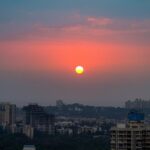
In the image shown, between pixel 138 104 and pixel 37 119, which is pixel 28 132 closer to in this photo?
pixel 37 119

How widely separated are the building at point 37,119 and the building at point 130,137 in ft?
124

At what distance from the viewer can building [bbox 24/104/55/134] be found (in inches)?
2261

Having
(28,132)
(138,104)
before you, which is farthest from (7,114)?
(28,132)

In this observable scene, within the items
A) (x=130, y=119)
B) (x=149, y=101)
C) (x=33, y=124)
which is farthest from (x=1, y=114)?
(x=130, y=119)

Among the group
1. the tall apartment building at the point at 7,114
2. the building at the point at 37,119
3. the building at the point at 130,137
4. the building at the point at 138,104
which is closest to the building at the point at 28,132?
the building at the point at 37,119

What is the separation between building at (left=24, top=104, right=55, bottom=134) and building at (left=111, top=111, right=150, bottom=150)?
37.8 metres

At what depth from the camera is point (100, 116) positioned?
7594 cm

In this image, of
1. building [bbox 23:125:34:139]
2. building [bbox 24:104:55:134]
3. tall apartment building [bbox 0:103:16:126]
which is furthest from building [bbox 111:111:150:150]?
tall apartment building [bbox 0:103:16:126]

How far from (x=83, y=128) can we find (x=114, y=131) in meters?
36.9

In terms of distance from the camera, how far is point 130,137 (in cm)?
1869

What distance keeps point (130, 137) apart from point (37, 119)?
4194 centimetres

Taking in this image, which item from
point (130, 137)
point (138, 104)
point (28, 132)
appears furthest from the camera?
point (138, 104)

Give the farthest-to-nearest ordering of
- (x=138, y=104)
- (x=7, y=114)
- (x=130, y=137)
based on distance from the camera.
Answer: (x=138, y=104) < (x=7, y=114) < (x=130, y=137)

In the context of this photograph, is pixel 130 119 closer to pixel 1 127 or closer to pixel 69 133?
pixel 69 133
